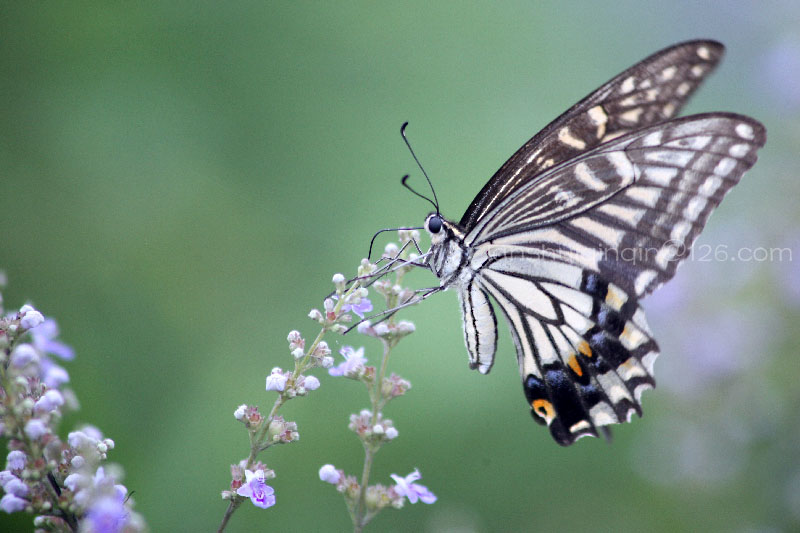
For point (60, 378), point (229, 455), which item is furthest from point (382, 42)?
point (60, 378)

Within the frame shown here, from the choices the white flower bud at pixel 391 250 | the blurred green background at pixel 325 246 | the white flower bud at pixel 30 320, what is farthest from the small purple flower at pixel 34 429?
the blurred green background at pixel 325 246

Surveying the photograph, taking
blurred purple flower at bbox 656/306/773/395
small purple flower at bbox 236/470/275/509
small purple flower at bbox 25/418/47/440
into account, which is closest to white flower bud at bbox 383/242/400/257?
small purple flower at bbox 236/470/275/509

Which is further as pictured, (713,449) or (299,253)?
(299,253)

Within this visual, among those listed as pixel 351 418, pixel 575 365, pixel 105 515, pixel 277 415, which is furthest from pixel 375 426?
pixel 575 365

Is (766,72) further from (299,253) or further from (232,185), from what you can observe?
(232,185)

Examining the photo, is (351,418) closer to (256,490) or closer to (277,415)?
(277,415)
